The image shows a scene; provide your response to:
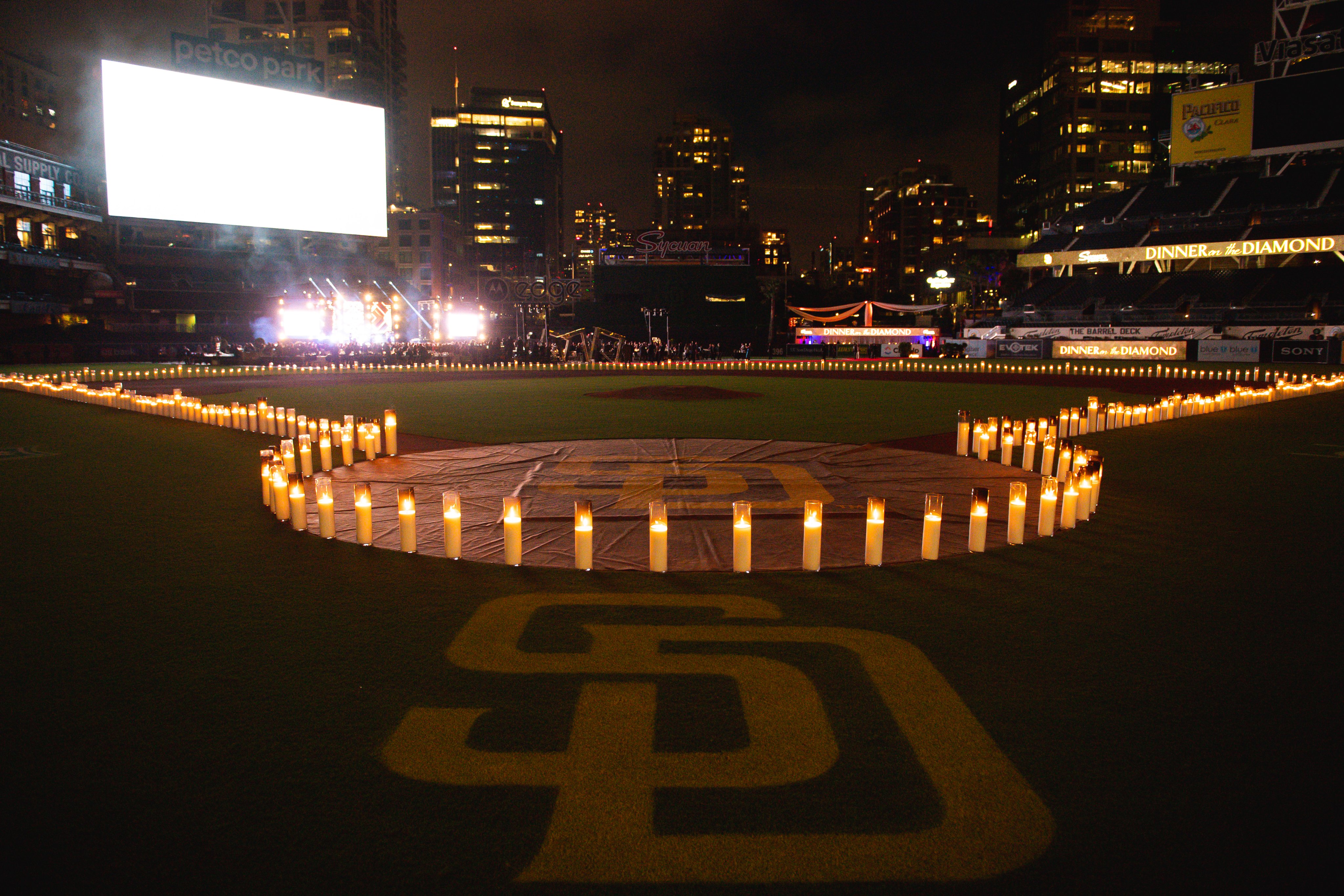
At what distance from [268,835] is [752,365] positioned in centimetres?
4748

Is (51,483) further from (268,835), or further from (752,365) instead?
(752,365)

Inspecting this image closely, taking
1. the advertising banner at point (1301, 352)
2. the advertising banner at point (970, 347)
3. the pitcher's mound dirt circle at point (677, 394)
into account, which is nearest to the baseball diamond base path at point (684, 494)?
the pitcher's mound dirt circle at point (677, 394)

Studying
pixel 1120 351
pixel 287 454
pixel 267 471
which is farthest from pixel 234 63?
pixel 1120 351

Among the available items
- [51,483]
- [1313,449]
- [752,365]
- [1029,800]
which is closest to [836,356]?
[752,365]

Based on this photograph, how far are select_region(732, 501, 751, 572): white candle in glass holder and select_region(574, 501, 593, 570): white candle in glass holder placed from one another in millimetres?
1306

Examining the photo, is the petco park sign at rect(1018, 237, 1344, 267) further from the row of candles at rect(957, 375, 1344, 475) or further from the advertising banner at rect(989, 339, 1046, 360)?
the row of candles at rect(957, 375, 1344, 475)

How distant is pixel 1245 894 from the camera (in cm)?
307

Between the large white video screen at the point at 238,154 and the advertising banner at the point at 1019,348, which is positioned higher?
the large white video screen at the point at 238,154

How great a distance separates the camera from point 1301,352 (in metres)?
42.2

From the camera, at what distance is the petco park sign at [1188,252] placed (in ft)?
168

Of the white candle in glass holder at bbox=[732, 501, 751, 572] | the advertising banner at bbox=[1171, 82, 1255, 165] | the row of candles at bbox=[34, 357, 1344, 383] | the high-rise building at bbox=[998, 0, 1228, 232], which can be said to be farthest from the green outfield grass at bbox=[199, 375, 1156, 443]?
the high-rise building at bbox=[998, 0, 1228, 232]

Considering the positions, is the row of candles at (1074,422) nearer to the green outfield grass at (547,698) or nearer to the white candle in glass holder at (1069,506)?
the white candle in glass holder at (1069,506)

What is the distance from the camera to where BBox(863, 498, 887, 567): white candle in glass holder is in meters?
7.25

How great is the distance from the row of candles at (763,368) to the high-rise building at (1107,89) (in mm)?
89583
